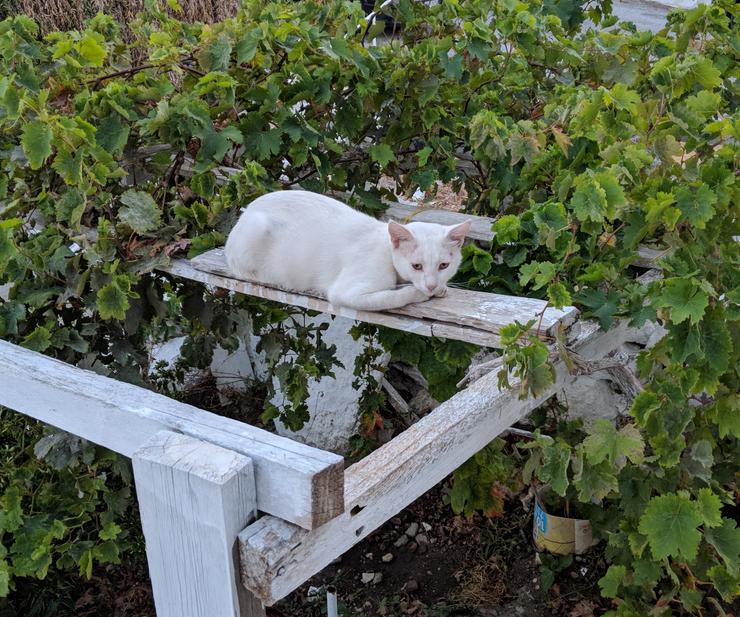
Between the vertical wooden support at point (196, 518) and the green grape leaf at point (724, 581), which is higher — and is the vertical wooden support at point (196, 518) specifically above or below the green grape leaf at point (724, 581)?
above

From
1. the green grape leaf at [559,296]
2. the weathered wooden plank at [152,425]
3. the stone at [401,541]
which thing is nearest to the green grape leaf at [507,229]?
the green grape leaf at [559,296]

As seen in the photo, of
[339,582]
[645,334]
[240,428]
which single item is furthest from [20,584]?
[645,334]

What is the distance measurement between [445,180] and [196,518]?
6.27 ft

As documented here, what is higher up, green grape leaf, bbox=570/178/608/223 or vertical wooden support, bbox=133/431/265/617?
green grape leaf, bbox=570/178/608/223

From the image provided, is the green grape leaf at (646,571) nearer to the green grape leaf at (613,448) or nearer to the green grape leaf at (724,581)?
the green grape leaf at (724,581)

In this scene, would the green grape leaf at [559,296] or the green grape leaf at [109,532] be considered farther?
the green grape leaf at [109,532]

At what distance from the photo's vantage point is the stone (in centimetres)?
322

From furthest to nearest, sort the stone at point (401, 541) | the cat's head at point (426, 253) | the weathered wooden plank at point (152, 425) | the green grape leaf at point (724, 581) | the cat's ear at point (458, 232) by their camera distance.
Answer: the stone at point (401, 541) < the cat's ear at point (458, 232) < the cat's head at point (426, 253) < the green grape leaf at point (724, 581) < the weathered wooden plank at point (152, 425)

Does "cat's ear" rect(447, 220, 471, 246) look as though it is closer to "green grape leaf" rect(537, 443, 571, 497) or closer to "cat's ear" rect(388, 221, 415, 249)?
"cat's ear" rect(388, 221, 415, 249)

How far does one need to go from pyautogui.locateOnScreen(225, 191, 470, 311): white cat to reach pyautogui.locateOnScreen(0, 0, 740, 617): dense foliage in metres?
0.16

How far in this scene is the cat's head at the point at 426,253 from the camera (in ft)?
6.34

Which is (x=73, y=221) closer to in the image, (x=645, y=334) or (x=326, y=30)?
(x=326, y=30)

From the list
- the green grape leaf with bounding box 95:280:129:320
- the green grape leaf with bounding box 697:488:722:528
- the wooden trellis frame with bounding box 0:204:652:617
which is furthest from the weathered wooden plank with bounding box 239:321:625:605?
the green grape leaf with bounding box 95:280:129:320

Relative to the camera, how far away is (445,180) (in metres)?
2.86
